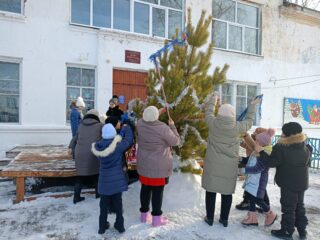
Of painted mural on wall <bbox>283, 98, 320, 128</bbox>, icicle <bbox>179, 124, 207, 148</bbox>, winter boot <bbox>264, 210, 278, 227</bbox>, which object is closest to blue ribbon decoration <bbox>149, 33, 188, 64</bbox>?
icicle <bbox>179, 124, 207, 148</bbox>

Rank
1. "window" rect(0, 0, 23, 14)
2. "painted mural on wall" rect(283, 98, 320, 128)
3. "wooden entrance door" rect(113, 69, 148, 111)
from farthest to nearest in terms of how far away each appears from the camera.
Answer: "painted mural on wall" rect(283, 98, 320, 128) < "wooden entrance door" rect(113, 69, 148, 111) < "window" rect(0, 0, 23, 14)

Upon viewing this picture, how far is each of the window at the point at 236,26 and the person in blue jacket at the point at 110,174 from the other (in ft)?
27.8

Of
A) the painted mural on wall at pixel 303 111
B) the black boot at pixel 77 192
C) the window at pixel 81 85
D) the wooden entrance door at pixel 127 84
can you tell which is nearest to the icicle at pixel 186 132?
the black boot at pixel 77 192

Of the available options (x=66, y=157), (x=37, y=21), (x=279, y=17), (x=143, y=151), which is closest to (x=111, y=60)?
(x=37, y=21)

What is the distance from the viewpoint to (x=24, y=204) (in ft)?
15.8

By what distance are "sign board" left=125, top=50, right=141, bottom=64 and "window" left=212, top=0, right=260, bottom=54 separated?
3.23 meters

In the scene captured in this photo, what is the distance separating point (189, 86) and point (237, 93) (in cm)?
790

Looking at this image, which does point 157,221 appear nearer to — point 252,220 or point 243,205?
point 252,220

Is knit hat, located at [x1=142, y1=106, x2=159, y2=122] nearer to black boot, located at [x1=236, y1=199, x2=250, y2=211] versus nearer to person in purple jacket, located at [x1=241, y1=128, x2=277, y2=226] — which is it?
person in purple jacket, located at [x1=241, y1=128, x2=277, y2=226]

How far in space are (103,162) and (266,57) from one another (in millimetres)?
10459

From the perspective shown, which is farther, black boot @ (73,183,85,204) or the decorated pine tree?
black boot @ (73,183,85,204)

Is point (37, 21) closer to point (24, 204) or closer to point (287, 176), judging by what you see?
point (24, 204)

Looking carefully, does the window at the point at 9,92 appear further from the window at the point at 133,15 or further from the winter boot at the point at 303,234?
the winter boot at the point at 303,234

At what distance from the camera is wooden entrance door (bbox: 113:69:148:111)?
952cm
